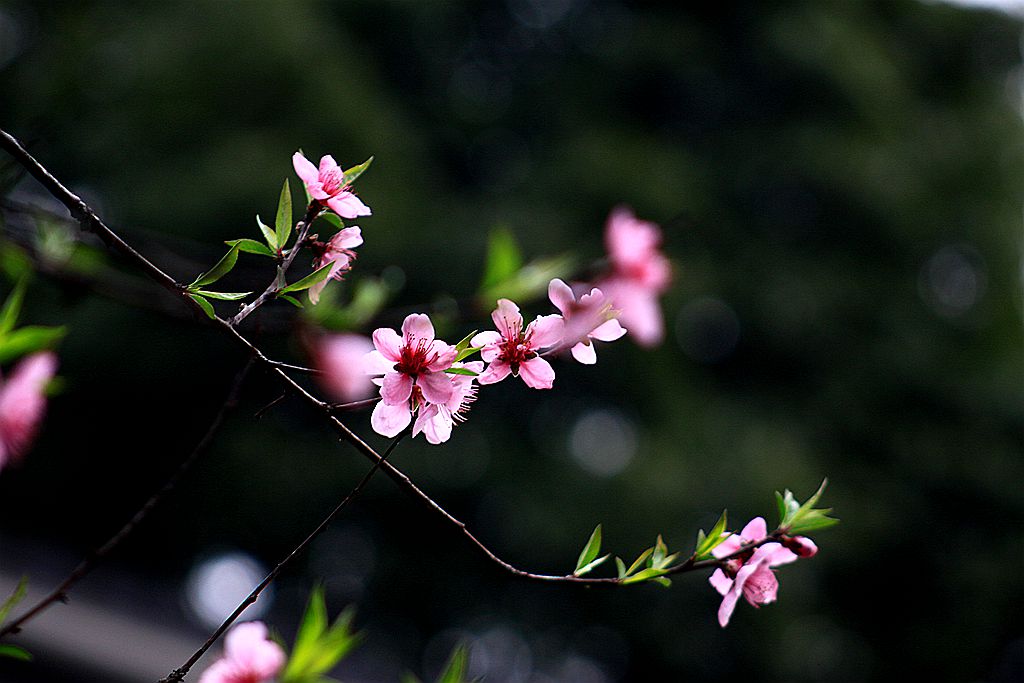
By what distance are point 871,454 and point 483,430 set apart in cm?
205

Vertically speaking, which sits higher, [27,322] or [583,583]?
[27,322]

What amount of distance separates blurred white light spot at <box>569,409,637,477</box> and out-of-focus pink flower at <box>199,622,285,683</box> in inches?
156

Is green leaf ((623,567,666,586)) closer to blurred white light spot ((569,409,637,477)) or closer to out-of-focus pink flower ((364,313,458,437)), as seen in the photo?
out-of-focus pink flower ((364,313,458,437))

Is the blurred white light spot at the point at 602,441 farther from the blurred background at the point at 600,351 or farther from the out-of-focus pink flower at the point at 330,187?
the out-of-focus pink flower at the point at 330,187

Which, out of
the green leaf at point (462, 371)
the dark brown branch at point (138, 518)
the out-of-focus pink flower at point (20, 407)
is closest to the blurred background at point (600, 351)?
the out-of-focus pink flower at point (20, 407)

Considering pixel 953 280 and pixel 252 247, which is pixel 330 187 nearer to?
pixel 252 247

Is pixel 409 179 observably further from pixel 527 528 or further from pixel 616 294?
pixel 616 294

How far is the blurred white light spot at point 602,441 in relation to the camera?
180 inches

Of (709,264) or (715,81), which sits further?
(715,81)

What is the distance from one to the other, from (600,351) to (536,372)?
13.5 ft

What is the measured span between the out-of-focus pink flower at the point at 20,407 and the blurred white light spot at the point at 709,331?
4.52 metres

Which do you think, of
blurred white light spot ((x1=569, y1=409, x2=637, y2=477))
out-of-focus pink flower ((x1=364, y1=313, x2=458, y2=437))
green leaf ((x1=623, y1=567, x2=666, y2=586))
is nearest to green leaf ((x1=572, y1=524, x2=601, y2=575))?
green leaf ((x1=623, y1=567, x2=666, y2=586))

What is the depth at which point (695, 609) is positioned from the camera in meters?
4.21

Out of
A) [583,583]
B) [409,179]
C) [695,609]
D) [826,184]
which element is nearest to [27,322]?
[409,179]
